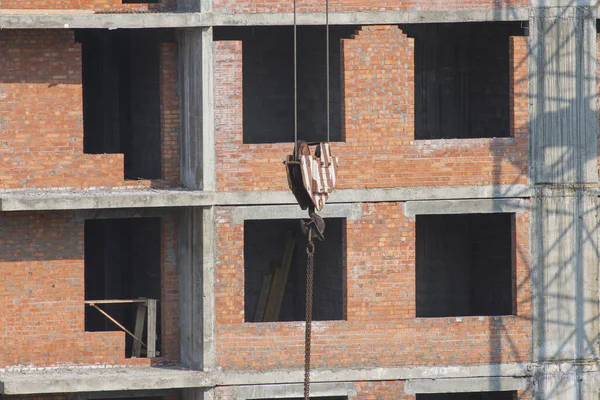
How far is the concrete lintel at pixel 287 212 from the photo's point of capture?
64.8ft

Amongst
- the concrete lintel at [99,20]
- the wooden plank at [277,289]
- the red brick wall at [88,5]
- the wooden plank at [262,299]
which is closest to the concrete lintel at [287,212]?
the concrete lintel at [99,20]

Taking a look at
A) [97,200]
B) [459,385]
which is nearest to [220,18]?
[97,200]

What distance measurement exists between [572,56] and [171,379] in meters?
7.10

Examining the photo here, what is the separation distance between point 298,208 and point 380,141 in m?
1.46

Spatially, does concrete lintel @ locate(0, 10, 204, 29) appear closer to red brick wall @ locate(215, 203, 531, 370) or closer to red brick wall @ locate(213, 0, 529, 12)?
red brick wall @ locate(213, 0, 529, 12)

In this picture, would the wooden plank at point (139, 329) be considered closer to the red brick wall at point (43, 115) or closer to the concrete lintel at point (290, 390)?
the concrete lintel at point (290, 390)

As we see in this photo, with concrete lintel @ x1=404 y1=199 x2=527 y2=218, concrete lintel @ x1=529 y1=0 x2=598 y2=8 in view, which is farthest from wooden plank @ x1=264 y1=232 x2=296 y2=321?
concrete lintel @ x1=529 y1=0 x2=598 y2=8

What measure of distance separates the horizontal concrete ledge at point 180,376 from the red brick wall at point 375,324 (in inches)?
5.8

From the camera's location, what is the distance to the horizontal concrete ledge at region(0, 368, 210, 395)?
19484 mm

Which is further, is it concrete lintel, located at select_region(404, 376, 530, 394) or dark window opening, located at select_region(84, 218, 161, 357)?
dark window opening, located at select_region(84, 218, 161, 357)

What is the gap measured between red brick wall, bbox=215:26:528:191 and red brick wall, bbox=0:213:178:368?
2.40 m

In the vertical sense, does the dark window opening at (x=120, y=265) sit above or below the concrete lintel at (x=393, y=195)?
below

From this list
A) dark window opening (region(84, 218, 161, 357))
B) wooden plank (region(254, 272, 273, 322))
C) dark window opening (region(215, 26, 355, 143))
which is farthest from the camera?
dark window opening (region(84, 218, 161, 357))

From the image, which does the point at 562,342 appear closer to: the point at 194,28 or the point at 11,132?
the point at 194,28
